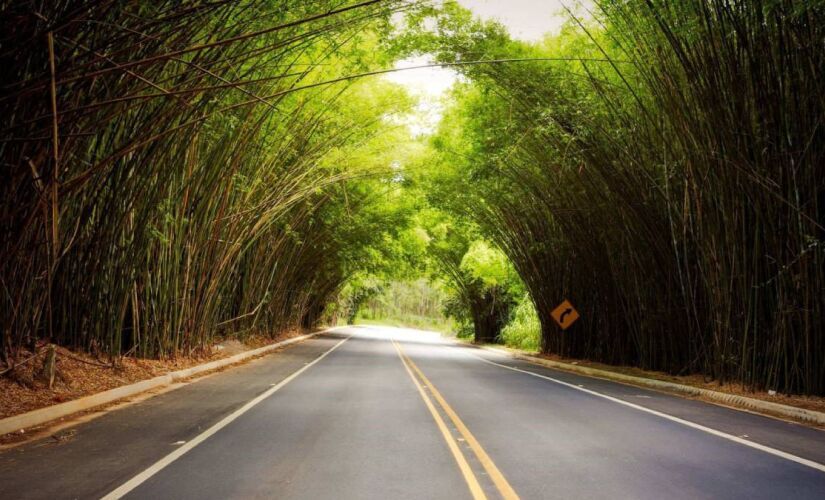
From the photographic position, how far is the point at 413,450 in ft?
18.1

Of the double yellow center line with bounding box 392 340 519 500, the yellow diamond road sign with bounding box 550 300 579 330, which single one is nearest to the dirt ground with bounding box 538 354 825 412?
the yellow diamond road sign with bounding box 550 300 579 330

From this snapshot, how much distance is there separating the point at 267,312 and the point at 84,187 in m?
15.7

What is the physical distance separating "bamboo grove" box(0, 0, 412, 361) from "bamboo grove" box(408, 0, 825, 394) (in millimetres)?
3509

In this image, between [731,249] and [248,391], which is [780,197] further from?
[248,391]

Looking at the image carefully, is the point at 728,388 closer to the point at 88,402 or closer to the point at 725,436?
the point at 725,436

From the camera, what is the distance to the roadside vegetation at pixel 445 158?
6074 mm

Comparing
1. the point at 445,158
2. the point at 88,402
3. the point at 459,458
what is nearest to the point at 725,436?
the point at 459,458

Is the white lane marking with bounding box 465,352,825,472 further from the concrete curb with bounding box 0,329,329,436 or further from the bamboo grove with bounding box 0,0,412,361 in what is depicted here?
the concrete curb with bounding box 0,329,329,436

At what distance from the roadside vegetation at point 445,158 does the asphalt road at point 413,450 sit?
1.79 m

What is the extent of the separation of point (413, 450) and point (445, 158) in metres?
15.2

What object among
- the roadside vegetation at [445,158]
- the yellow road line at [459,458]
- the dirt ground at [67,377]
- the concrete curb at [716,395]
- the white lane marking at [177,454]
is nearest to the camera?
the white lane marking at [177,454]

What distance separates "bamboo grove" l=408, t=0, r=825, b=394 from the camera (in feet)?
28.1

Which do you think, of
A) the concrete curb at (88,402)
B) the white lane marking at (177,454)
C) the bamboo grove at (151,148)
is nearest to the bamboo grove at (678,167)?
the bamboo grove at (151,148)

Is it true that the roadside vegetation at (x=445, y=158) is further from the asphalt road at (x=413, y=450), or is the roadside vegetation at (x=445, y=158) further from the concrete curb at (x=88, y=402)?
the asphalt road at (x=413, y=450)
